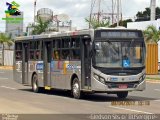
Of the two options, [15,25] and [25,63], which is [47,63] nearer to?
[25,63]

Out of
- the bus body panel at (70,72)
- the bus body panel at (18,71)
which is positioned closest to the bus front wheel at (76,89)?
the bus body panel at (70,72)

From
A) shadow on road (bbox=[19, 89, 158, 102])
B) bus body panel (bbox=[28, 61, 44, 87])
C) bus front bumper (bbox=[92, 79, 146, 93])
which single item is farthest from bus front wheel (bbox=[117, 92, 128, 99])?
bus body panel (bbox=[28, 61, 44, 87])

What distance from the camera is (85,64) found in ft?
72.6

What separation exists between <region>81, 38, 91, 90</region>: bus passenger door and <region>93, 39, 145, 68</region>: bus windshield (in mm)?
615

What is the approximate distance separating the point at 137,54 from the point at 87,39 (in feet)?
7.05

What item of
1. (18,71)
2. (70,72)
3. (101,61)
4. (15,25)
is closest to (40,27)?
(18,71)

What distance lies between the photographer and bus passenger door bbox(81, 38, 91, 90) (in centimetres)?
2180

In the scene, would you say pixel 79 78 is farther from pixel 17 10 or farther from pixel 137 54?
pixel 17 10

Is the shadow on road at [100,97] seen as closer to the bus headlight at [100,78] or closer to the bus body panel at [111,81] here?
the bus body panel at [111,81]

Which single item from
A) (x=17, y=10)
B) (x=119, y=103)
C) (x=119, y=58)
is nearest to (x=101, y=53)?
(x=119, y=58)

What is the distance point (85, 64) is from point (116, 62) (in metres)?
1.51

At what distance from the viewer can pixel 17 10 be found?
102 m

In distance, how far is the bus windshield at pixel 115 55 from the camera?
69.6 feet

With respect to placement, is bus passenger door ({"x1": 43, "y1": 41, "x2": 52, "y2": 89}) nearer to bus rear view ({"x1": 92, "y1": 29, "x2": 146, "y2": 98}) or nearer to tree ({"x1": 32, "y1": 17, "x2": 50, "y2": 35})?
bus rear view ({"x1": 92, "y1": 29, "x2": 146, "y2": 98})
